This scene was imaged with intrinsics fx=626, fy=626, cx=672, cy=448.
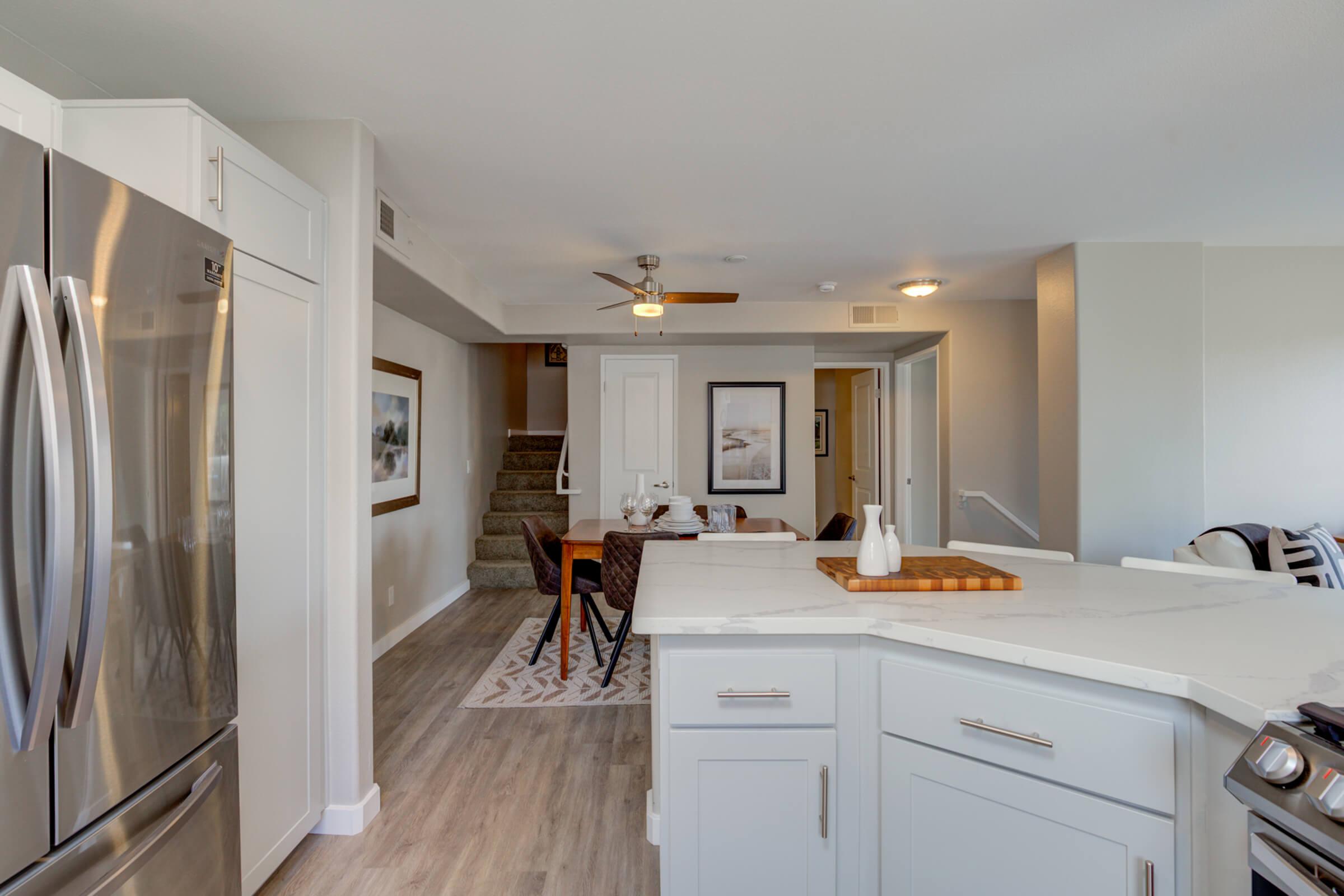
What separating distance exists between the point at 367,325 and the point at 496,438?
4484mm

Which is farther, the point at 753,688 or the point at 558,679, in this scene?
the point at 558,679

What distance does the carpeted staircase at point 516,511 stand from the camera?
553 cm

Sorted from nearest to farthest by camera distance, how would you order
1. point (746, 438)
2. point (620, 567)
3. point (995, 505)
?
1. point (620, 567)
2. point (995, 505)
3. point (746, 438)

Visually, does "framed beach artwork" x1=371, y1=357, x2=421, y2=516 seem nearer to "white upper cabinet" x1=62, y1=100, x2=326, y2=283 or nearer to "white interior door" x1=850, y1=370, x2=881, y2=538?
"white upper cabinet" x1=62, y1=100, x2=326, y2=283

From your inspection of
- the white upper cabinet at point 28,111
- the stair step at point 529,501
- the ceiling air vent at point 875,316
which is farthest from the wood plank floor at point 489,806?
the ceiling air vent at point 875,316

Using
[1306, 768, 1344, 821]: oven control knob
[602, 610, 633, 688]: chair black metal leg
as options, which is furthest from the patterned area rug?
[1306, 768, 1344, 821]: oven control knob

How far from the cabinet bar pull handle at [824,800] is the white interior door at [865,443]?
15.4ft

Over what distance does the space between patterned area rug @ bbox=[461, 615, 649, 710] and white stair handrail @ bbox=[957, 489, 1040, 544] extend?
2728mm

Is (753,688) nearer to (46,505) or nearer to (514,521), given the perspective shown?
(46,505)

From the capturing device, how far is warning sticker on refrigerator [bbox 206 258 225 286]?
4.58ft

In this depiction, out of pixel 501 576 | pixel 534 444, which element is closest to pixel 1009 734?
pixel 501 576

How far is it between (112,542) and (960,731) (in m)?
1.62

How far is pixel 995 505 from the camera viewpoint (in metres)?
4.89

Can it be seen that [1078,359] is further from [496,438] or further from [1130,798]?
[496,438]
